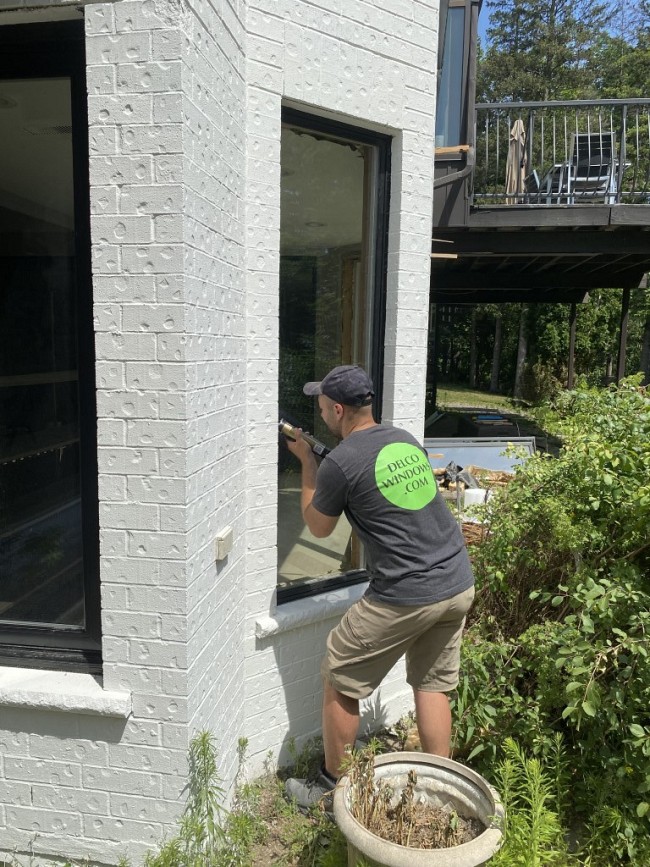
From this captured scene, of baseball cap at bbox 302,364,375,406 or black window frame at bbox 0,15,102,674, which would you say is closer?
black window frame at bbox 0,15,102,674

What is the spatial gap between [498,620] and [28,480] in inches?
96.9

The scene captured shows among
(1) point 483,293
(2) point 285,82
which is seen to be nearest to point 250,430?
(2) point 285,82

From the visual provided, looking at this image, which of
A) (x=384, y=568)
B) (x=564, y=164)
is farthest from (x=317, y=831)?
(x=564, y=164)

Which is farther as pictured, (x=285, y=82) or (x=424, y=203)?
(x=424, y=203)

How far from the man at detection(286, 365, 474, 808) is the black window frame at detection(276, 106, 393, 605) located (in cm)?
54

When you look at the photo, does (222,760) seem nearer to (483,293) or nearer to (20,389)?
(20,389)

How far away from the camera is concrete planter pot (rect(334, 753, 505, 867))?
1.86 meters

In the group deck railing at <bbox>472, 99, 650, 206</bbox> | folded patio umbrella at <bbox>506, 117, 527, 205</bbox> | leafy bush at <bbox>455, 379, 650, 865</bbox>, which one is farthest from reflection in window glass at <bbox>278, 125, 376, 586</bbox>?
folded patio umbrella at <bbox>506, 117, 527, 205</bbox>

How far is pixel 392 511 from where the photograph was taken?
248 centimetres

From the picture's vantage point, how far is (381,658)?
260 centimetres

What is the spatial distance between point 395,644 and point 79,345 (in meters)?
1.65

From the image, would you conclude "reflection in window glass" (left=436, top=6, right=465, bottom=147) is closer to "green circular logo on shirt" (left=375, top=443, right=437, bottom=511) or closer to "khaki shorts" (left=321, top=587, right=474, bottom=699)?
"green circular logo on shirt" (left=375, top=443, right=437, bottom=511)

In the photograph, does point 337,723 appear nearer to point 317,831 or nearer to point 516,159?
point 317,831

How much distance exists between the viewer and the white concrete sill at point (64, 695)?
7.10 ft
